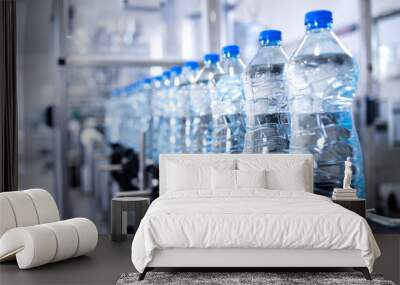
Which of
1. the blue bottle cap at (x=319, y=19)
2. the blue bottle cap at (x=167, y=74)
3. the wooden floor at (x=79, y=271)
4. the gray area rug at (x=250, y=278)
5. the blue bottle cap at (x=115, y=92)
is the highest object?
the blue bottle cap at (x=319, y=19)

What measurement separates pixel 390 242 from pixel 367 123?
2185mm

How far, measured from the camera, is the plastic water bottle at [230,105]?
6.22 m

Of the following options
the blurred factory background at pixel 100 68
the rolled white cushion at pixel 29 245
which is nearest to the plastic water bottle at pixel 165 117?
the blurred factory background at pixel 100 68

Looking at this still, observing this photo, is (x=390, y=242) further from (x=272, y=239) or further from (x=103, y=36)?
(x=103, y=36)

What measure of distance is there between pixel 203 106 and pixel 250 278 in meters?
2.79

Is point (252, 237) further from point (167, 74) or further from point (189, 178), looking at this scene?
point (167, 74)

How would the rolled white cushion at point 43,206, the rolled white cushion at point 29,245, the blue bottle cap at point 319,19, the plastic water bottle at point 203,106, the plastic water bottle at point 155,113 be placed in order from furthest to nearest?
the plastic water bottle at point 155,113, the plastic water bottle at point 203,106, the blue bottle cap at point 319,19, the rolled white cushion at point 43,206, the rolled white cushion at point 29,245

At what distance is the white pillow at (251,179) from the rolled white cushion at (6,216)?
1.71 metres

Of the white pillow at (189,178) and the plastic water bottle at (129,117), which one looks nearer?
the white pillow at (189,178)

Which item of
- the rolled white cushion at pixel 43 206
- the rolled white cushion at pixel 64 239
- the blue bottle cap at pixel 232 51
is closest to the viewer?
the rolled white cushion at pixel 64 239

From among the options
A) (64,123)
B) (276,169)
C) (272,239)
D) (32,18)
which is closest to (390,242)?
(276,169)

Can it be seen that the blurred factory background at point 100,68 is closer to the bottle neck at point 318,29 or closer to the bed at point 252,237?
the bottle neck at point 318,29

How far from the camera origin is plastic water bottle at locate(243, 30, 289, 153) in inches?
230

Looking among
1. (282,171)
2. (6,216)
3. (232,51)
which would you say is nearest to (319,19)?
(232,51)
